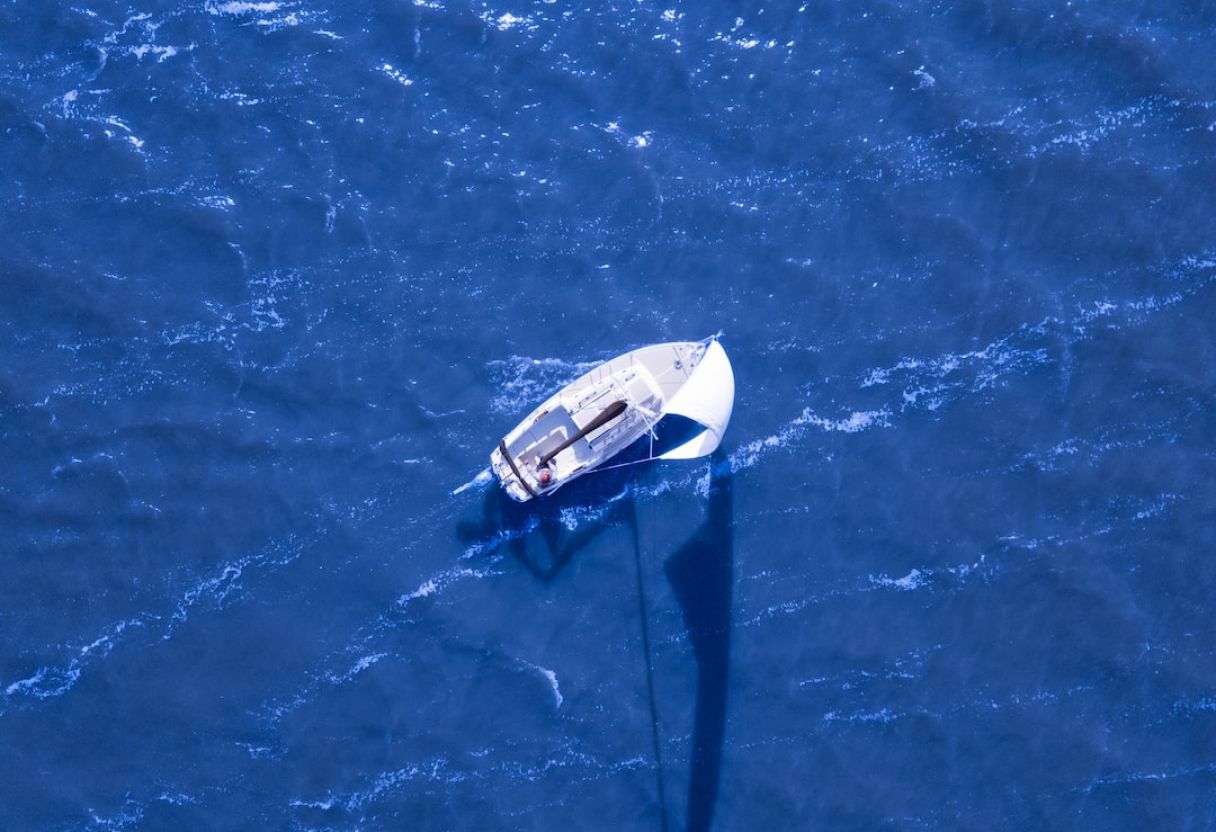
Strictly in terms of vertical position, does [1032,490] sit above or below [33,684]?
above

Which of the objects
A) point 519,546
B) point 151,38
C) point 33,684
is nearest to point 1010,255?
point 519,546

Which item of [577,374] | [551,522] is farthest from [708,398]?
[551,522]

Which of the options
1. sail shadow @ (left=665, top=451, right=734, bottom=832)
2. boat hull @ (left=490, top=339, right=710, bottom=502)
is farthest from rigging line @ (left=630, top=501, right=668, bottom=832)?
boat hull @ (left=490, top=339, right=710, bottom=502)

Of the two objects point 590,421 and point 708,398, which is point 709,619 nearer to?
point 708,398

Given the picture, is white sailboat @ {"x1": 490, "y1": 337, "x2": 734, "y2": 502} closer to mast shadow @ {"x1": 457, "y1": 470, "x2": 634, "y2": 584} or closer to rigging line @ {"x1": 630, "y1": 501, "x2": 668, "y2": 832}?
mast shadow @ {"x1": 457, "y1": 470, "x2": 634, "y2": 584}

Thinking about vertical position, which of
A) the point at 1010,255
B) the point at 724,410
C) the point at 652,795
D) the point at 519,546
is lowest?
the point at 652,795

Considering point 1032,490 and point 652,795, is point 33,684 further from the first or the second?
point 1032,490
